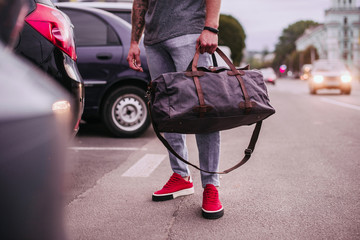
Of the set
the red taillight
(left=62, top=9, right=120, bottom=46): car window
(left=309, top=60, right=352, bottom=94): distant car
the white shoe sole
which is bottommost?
(left=309, top=60, right=352, bottom=94): distant car

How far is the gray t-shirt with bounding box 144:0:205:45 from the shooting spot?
265 cm

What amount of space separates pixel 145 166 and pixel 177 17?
1889 mm

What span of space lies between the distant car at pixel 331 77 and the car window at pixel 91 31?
13392 mm

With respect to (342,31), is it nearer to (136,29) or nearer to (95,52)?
(95,52)

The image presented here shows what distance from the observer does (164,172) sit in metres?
3.82

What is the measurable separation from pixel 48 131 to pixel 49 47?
Answer: 3.51 feet

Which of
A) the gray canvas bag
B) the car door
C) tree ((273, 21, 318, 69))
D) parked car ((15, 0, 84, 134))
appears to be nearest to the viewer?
parked car ((15, 0, 84, 134))

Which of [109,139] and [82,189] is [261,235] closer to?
[82,189]

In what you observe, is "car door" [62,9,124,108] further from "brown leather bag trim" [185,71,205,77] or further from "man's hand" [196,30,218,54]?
"brown leather bag trim" [185,71,205,77]

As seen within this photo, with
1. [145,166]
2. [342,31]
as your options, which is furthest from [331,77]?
[342,31]

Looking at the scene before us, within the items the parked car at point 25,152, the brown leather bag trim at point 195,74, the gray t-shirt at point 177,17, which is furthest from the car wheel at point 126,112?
the parked car at point 25,152

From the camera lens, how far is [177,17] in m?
2.66

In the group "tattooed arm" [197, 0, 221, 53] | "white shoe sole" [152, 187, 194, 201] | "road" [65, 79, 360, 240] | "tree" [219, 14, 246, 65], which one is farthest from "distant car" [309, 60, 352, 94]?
"tree" [219, 14, 246, 65]

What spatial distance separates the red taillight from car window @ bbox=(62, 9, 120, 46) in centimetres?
343
